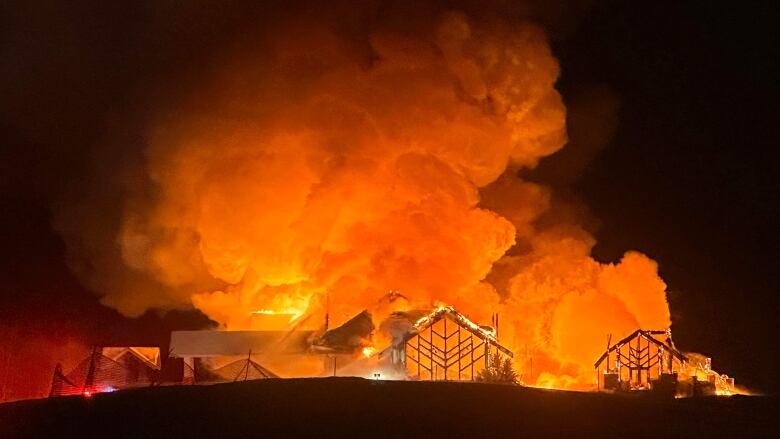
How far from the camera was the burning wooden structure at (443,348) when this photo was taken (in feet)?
125

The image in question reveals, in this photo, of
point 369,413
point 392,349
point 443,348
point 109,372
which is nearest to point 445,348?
point 443,348

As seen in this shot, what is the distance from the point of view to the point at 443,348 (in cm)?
3975

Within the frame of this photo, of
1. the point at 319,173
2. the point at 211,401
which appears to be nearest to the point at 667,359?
the point at 319,173

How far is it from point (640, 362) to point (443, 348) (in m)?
9.52

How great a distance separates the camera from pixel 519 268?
51.0 metres

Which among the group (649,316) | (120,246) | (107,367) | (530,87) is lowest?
(107,367)

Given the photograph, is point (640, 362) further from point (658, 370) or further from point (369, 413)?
point (369, 413)

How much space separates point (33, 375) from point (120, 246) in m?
9.34

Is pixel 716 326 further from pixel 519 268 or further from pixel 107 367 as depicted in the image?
pixel 107 367

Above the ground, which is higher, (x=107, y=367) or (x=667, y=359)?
(x=667, y=359)

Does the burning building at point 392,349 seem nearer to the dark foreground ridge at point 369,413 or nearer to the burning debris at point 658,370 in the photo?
the burning debris at point 658,370

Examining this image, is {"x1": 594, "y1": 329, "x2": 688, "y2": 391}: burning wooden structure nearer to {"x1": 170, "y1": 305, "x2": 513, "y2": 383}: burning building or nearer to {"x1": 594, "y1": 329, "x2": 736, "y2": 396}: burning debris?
{"x1": 594, "y1": 329, "x2": 736, "y2": 396}: burning debris

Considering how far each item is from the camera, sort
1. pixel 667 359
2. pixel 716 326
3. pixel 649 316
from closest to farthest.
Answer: pixel 667 359 → pixel 649 316 → pixel 716 326

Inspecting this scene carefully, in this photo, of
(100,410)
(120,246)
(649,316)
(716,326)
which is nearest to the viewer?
(100,410)
